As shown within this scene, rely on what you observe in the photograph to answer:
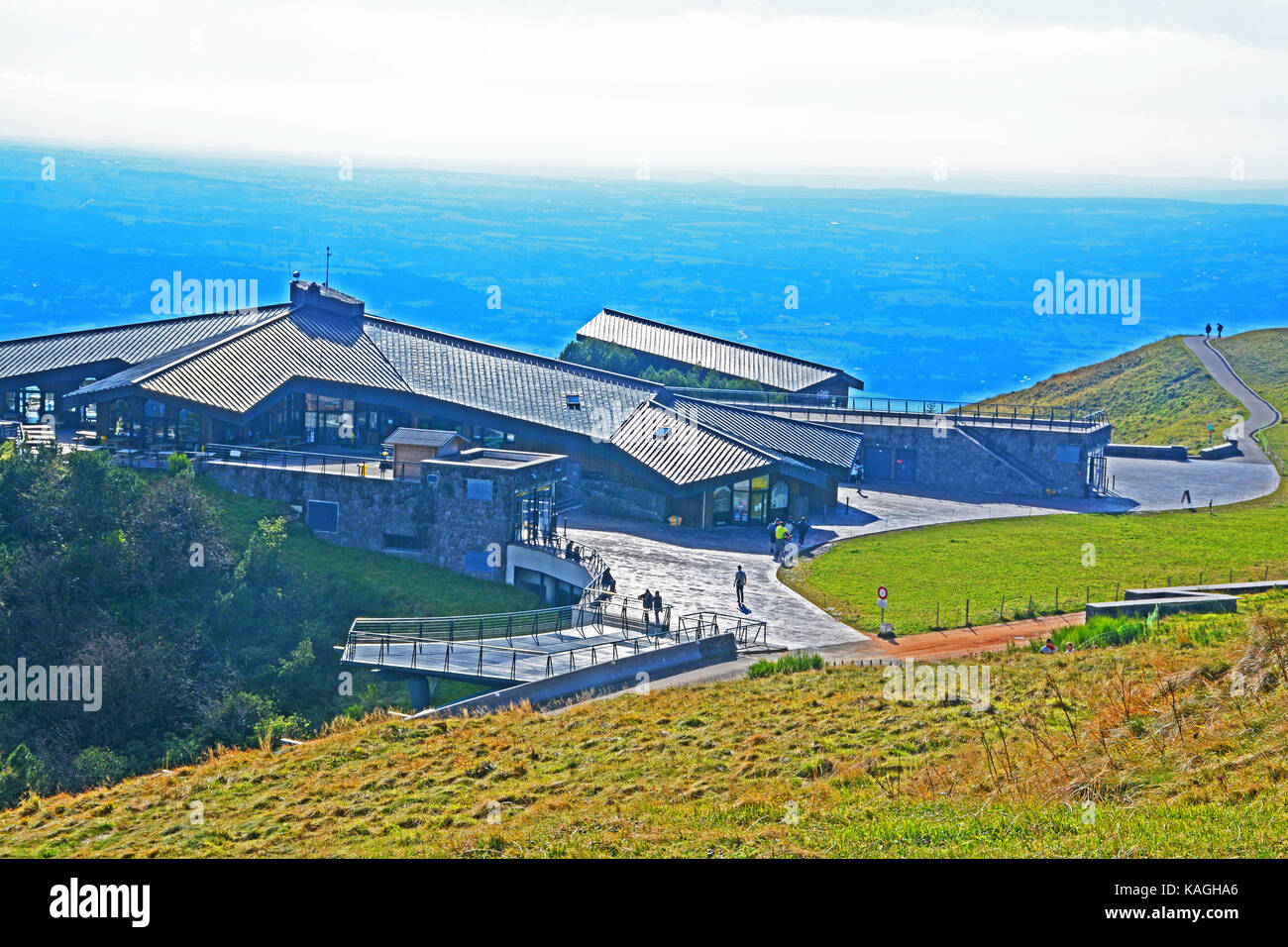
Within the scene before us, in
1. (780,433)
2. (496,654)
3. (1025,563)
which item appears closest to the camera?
(496,654)

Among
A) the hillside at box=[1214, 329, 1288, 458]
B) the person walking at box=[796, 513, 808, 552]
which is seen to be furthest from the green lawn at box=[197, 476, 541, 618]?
the hillside at box=[1214, 329, 1288, 458]

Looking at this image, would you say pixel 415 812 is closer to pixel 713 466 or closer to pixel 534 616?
pixel 534 616

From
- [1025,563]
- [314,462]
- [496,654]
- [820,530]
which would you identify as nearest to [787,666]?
[496,654]

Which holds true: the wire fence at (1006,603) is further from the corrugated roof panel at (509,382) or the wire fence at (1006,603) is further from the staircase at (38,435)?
the staircase at (38,435)

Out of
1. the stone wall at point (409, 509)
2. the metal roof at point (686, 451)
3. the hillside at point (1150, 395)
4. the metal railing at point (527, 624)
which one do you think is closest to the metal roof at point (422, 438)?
the stone wall at point (409, 509)

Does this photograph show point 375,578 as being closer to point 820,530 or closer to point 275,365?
point 275,365
